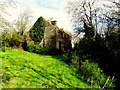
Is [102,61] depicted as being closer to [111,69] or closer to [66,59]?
[111,69]

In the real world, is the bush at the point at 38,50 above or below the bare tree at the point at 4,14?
below

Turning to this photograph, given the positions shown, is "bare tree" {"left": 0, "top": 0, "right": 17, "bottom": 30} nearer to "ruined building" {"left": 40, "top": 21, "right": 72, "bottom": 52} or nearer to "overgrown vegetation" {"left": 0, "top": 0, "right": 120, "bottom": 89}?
"overgrown vegetation" {"left": 0, "top": 0, "right": 120, "bottom": 89}

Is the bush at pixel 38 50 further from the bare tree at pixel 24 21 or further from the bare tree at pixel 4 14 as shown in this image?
the bare tree at pixel 4 14

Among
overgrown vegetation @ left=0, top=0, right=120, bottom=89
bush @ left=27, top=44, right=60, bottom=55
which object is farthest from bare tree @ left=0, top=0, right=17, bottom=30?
bush @ left=27, top=44, right=60, bottom=55

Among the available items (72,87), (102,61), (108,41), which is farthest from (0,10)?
(108,41)

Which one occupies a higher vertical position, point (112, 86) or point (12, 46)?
point (12, 46)

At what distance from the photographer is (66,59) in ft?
48.5

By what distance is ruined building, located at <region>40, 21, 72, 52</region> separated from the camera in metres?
26.1

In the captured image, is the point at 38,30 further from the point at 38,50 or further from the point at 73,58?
the point at 73,58

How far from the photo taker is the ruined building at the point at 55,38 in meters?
26.1

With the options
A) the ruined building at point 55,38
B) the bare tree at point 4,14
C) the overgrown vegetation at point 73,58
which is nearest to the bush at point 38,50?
the overgrown vegetation at point 73,58

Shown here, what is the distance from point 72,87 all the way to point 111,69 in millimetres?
6614

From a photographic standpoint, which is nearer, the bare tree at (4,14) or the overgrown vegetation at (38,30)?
the bare tree at (4,14)

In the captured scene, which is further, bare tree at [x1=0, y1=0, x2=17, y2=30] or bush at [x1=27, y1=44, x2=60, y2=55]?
bush at [x1=27, y1=44, x2=60, y2=55]
